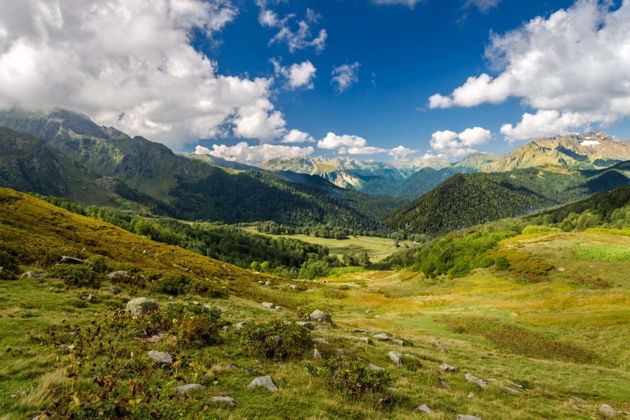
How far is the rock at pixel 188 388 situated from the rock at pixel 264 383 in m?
1.69

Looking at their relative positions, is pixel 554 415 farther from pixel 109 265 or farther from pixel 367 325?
pixel 109 265

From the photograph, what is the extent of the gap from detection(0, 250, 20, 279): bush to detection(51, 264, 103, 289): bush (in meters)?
2.10

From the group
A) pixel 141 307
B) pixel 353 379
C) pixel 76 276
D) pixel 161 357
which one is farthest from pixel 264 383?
pixel 76 276

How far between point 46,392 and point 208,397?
4182 mm

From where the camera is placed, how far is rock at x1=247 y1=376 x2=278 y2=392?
10.4 meters

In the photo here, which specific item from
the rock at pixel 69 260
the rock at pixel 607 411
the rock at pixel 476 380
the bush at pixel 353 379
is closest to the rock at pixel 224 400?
the bush at pixel 353 379

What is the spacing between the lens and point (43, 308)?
15.1m

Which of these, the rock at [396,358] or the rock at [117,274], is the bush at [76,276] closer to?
the rock at [117,274]

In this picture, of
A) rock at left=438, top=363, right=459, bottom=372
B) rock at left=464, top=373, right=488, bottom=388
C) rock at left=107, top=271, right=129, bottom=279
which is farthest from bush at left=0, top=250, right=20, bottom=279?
rock at left=464, top=373, right=488, bottom=388

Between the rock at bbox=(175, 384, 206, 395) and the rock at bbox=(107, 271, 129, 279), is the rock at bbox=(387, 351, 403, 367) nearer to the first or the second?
the rock at bbox=(175, 384, 206, 395)

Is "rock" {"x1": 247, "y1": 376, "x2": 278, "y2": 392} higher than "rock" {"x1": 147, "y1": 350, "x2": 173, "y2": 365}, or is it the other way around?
"rock" {"x1": 147, "y1": 350, "x2": 173, "y2": 365}

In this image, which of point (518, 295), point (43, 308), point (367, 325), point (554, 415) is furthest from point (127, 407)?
point (518, 295)

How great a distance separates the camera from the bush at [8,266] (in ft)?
64.2

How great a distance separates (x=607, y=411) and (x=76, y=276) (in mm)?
34059
